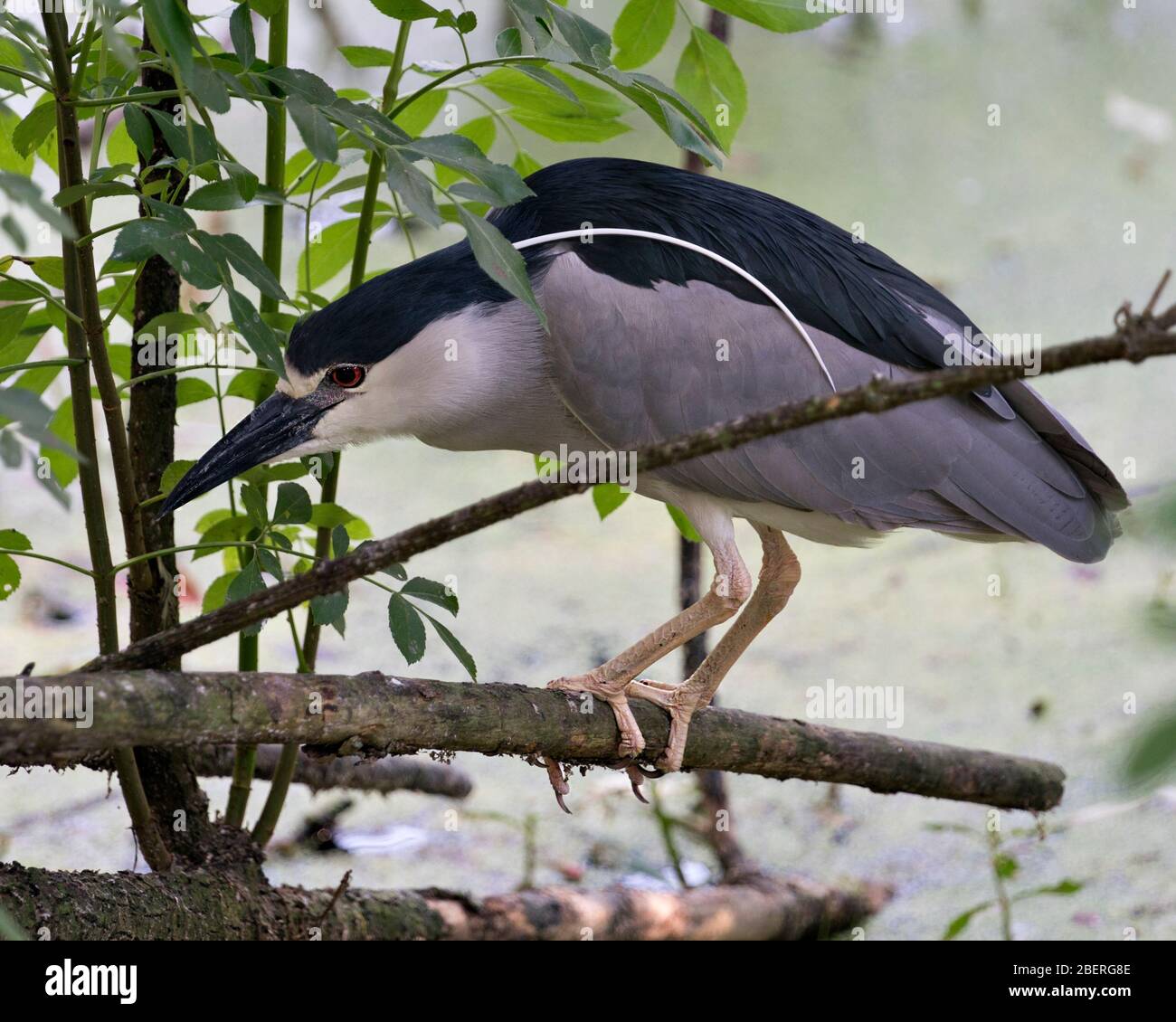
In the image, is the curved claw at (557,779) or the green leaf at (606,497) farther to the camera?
the green leaf at (606,497)

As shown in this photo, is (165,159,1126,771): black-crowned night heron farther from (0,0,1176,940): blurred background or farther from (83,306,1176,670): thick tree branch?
(83,306,1176,670): thick tree branch

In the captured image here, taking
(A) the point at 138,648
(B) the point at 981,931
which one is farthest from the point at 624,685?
(B) the point at 981,931

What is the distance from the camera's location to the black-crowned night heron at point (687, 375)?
74.3 inches

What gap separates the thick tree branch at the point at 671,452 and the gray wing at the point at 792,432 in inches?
32.6

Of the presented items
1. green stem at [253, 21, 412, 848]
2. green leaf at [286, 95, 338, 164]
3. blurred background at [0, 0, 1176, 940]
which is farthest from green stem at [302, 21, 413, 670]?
blurred background at [0, 0, 1176, 940]

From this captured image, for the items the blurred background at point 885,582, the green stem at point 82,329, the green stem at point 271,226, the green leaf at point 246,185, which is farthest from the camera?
the blurred background at point 885,582

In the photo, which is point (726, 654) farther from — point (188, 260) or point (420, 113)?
point (188, 260)

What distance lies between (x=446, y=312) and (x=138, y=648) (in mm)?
774

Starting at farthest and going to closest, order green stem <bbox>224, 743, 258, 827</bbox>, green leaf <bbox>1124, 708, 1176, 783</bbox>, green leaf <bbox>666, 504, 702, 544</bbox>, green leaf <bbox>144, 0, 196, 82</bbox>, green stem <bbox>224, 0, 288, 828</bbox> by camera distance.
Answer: green leaf <bbox>666, 504, 702, 544</bbox>, green stem <bbox>224, 743, 258, 827</bbox>, green stem <bbox>224, 0, 288, 828</bbox>, green leaf <bbox>144, 0, 196, 82</bbox>, green leaf <bbox>1124, 708, 1176, 783</bbox>

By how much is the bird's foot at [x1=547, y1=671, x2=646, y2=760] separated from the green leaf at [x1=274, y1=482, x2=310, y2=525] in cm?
51

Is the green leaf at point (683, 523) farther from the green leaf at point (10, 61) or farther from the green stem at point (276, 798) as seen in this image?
the green leaf at point (10, 61)

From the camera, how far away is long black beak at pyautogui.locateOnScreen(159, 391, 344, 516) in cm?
178

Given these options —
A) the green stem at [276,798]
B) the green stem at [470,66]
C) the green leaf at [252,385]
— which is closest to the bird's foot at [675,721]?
the green stem at [276,798]

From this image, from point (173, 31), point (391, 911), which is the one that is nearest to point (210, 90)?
A: point (173, 31)
